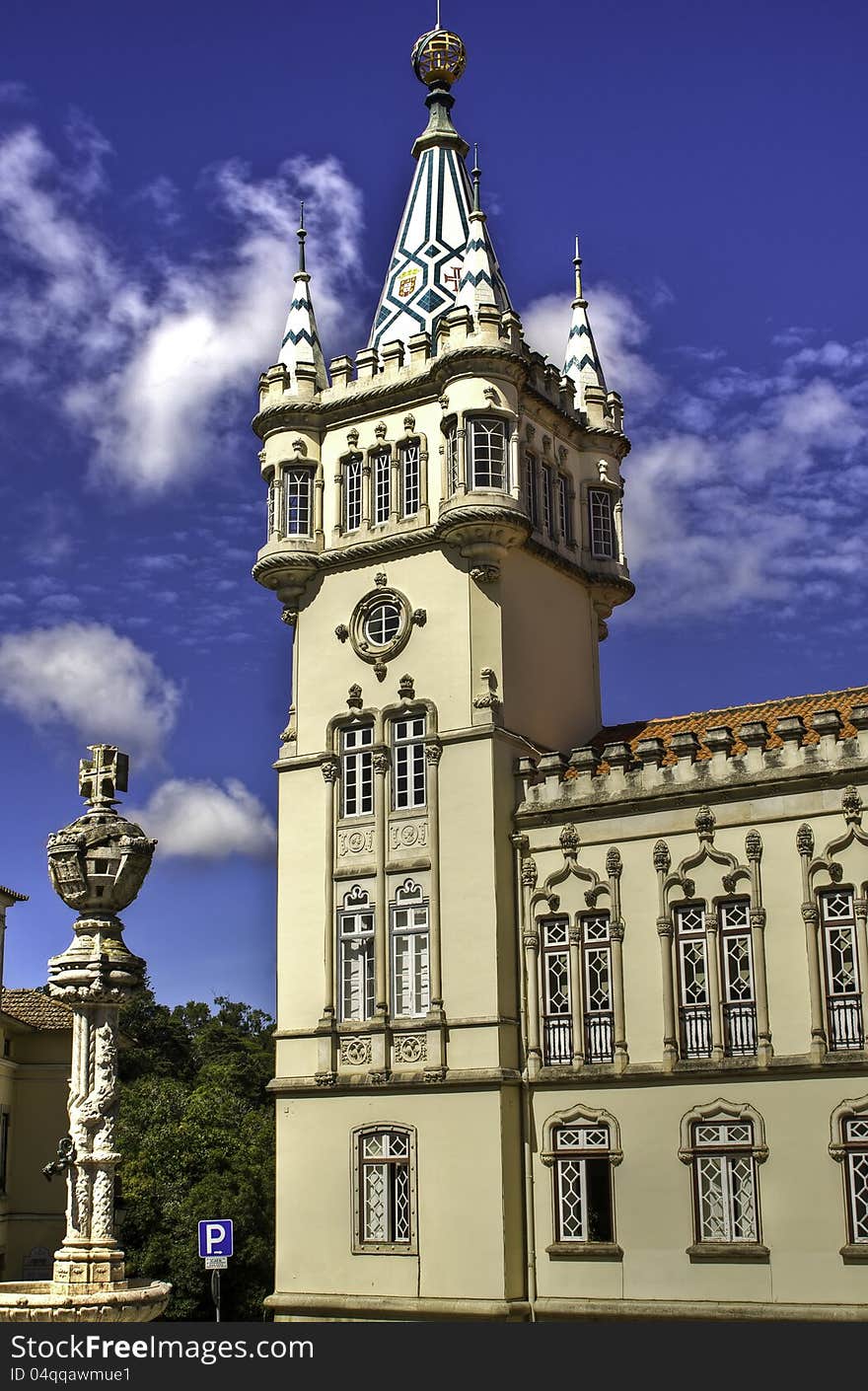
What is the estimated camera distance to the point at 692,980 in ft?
110

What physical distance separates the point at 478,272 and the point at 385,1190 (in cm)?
2049

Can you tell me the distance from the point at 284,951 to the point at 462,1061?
5353 millimetres

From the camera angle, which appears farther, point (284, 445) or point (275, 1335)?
point (284, 445)

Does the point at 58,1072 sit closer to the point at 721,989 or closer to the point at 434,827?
the point at 434,827

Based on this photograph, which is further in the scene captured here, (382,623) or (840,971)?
(382,623)

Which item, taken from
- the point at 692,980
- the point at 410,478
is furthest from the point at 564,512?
the point at 692,980

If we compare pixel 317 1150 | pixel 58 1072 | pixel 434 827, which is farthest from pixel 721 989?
pixel 58 1072

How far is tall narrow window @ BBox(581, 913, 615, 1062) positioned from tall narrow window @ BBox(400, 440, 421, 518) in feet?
34.0

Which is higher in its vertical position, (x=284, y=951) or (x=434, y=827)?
(x=434, y=827)

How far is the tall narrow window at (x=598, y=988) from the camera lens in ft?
112

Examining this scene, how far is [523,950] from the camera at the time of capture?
35.5m

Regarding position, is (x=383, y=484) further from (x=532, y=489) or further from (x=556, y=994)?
(x=556, y=994)

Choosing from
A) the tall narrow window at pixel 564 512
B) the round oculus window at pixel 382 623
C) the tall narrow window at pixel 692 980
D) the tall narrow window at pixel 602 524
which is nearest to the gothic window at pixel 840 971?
the tall narrow window at pixel 692 980

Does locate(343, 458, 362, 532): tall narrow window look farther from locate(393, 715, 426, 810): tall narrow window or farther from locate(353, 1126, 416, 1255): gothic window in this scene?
locate(353, 1126, 416, 1255): gothic window
